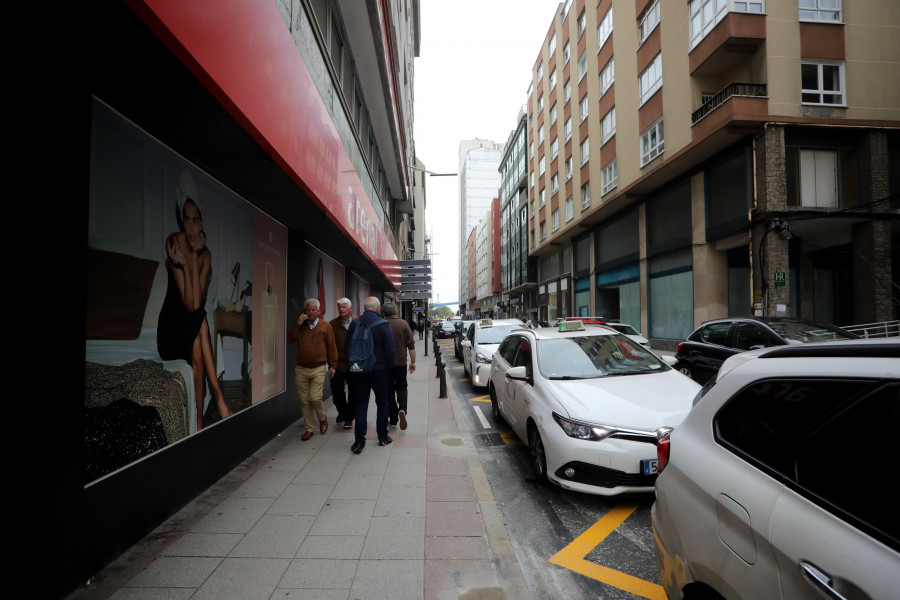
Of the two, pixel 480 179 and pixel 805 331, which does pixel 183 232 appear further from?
pixel 480 179

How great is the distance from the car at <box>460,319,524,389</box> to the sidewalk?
15.3ft

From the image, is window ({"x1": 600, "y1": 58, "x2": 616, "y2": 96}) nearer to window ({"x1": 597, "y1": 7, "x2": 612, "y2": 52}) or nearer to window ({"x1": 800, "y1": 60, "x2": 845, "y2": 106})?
window ({"x1": 597, "y1": 7, "x2": 612, "y2": 52})

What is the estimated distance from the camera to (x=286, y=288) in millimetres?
6762

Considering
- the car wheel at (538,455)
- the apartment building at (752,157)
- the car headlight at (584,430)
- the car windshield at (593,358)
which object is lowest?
the car wheel at (538,455)

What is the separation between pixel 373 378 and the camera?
220 inches

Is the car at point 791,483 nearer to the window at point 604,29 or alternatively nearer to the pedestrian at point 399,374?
the pedestrian at point 399,374

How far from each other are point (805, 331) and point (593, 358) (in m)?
4.53

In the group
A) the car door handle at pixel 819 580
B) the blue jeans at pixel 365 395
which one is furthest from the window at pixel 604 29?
the car door handle at pixel 819 580

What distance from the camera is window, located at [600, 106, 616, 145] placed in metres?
24.0

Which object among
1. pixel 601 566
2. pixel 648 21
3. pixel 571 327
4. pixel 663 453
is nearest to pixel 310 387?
pixel 571 327

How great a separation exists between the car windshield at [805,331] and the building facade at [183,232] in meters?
7.33

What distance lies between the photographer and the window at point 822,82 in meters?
15.1

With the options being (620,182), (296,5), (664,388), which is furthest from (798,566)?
(620,182)

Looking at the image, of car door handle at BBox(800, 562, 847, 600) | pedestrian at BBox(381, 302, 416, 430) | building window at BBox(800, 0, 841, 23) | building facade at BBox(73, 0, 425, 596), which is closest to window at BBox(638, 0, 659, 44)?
building window at BBox(800, 0, 841, 23)
